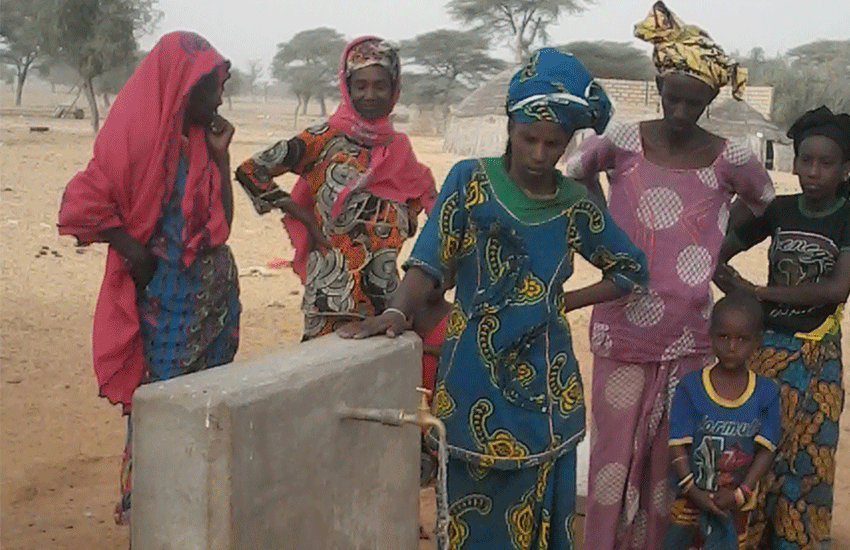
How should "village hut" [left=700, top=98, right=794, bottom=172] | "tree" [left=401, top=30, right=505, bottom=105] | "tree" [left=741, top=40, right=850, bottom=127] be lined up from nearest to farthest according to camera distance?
1. "village hut" [left=700, top=98, right=794, bottom=172]
2. "tree" [left=741, top=40, right=850, bottom=127]
3. "tree" [left=401, top=30, right=505, bottom=105]

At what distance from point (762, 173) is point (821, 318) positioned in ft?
1.58

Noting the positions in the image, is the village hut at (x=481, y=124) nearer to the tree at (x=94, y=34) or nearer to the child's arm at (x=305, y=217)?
the tree at (x=94, y=34)

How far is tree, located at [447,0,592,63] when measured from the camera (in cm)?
3784

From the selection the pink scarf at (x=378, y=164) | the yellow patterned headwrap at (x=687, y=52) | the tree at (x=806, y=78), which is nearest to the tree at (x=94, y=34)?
the tree at (x=806, y=78)

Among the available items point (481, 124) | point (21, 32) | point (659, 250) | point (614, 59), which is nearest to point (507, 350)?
point (659, 250)

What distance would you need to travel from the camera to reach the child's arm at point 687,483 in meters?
2.99

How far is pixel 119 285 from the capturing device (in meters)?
3.16

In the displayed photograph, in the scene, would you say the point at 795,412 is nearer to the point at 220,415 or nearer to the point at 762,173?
the point at 762,173

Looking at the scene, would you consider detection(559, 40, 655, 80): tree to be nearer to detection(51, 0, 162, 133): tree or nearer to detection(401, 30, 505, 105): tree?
detection(401, 30, 505, 105): tree

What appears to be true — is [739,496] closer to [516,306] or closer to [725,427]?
[725,427]

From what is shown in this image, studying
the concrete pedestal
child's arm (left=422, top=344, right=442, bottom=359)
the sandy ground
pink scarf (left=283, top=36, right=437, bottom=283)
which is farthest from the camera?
the sandy ground

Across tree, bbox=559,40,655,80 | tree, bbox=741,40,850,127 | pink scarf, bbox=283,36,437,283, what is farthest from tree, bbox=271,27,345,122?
pink scarf, bbox=283,36,437,283

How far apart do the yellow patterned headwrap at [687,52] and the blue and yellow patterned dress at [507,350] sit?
0.60 metres

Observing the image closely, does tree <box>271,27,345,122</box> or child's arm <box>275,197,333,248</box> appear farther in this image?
tree <box>271,27,345,122</box>
